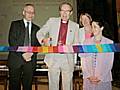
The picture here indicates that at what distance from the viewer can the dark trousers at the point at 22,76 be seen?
3.38 metres

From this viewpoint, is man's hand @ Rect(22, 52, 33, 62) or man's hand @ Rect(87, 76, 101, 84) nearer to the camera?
man's hand @ Rect(87, 76, 101, 84)

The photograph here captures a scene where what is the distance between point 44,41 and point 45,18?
341 cm

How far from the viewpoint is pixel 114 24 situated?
6.25m

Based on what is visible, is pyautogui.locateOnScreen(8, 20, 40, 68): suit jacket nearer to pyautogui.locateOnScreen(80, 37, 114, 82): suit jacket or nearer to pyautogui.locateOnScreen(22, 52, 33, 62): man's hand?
pyautogui.locateOnScreen(22, 52, 33, 62): man's hand

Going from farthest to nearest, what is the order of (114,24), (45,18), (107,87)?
(45,18) → (114,24) → (107,87)

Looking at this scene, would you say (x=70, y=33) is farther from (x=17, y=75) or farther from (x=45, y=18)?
(x=45, y=18)

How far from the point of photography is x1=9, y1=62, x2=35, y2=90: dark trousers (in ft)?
11.1

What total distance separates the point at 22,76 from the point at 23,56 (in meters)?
0.23

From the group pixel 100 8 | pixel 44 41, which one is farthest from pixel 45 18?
pixel 44 41

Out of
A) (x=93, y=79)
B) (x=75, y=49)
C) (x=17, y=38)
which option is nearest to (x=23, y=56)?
(x=17, y=38)

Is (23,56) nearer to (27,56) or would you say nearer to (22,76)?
(27,56)

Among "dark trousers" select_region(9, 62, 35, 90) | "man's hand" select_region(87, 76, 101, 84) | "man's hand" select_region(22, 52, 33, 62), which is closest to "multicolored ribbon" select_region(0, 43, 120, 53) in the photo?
"man's hand" select_region(22, 52, 33, 62)

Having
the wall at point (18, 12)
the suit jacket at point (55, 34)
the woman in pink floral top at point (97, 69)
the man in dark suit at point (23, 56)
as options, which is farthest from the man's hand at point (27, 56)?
the wall at point (18, 12)

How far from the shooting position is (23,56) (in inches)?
134
